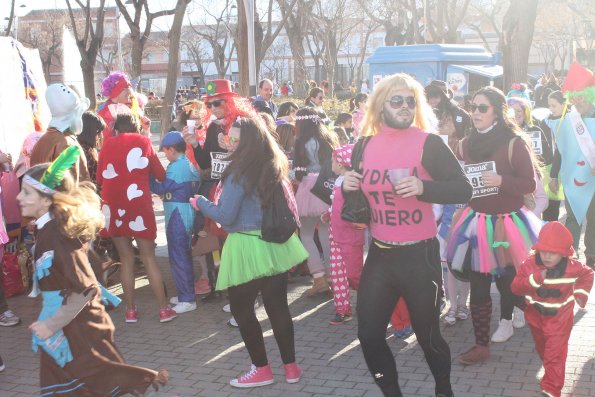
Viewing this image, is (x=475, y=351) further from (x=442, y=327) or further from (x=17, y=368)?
(x=17, y=368)

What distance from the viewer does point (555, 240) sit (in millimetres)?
4773

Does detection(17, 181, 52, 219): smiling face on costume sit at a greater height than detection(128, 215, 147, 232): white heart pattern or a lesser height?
greater

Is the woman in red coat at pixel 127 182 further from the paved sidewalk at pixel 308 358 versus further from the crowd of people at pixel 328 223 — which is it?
the paved sidewalk at pixel 308 358

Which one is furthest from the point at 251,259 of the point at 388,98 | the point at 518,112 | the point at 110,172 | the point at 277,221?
the point at 518,112

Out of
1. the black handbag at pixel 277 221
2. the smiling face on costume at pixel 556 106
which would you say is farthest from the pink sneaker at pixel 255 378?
the smiling face on costume at pixel 556 106

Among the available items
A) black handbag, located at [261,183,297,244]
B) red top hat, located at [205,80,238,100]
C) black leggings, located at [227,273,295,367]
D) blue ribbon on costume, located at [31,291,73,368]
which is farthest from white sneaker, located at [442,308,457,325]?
blue ribbon on costume, located at [31,291,73,368]

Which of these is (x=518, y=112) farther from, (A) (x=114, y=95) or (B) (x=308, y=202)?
(A) (x=114, y=95)

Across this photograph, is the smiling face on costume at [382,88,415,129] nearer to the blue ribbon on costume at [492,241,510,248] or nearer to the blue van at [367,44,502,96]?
the blue ribbon on costume at [492,241,510,248]

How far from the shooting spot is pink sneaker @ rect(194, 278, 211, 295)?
25.7ft

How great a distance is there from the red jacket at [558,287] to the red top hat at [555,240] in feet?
0.41

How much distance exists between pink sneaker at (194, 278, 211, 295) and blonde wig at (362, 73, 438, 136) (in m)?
3.77

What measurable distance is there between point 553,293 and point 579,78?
10.4 feet

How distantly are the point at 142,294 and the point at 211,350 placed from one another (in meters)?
2.06

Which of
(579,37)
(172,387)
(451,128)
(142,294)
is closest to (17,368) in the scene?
(172,387)
